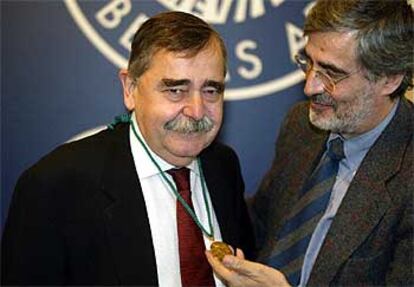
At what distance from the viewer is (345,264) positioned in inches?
60.9

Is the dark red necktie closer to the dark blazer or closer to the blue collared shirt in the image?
the dark blazer

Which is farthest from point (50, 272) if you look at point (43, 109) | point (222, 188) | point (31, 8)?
point (31, 8)

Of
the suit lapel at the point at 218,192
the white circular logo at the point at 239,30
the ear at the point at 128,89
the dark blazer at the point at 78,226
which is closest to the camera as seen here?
the dark blazer at the point at 78,226

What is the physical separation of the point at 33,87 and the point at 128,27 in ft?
1.12

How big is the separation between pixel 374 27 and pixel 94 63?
0.88m

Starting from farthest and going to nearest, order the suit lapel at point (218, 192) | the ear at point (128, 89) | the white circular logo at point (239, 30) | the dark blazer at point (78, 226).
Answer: the white circular logo at point (239, 30) → the suit lapel at point (218, 192) → the ear at point (128, 89) → the dark blazer at point (78, 226)

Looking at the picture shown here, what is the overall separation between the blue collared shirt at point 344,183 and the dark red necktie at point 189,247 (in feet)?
0.79

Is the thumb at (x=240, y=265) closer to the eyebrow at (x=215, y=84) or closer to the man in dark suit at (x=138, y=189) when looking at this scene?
the man in dark suit at (x=138, y=189)

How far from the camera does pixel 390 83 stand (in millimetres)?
1626

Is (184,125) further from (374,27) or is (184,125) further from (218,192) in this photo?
(374,27)

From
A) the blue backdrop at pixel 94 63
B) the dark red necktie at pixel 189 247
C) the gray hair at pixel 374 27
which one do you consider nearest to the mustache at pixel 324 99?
the gray hair at pixel 374 27

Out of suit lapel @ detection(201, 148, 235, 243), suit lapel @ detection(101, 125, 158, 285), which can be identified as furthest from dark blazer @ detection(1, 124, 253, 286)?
suit lapel @ detection(201, 148, 235, 243)

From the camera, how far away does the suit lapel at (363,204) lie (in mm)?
1539

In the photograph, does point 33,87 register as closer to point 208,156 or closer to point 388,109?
point 208,156
